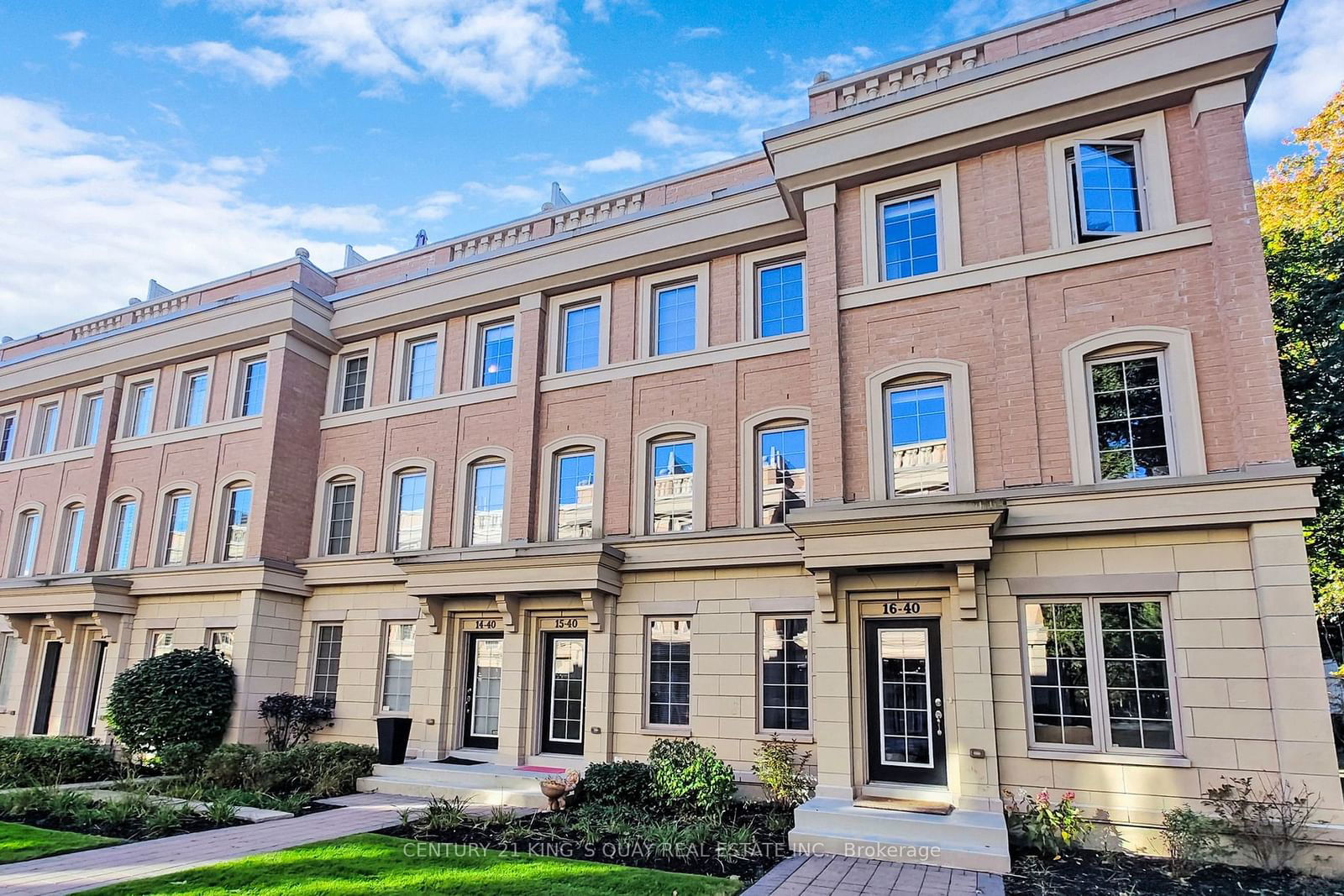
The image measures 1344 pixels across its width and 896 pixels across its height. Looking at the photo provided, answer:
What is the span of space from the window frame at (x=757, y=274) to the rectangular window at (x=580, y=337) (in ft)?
9.24

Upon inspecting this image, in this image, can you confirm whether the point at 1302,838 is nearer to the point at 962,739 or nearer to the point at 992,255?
the point at 962,739

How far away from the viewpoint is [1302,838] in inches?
320

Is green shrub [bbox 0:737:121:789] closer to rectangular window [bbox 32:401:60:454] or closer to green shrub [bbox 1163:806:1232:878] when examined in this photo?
rectangular window [bbox 32:401:60:454]

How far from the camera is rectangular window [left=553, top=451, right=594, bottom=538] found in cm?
1409

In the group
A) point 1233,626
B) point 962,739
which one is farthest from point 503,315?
point 1233,626

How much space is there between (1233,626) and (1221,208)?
4.90 m

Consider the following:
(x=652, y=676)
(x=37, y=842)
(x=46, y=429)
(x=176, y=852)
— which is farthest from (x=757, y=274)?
(x=46, y=429)

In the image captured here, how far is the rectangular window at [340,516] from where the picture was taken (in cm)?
1652

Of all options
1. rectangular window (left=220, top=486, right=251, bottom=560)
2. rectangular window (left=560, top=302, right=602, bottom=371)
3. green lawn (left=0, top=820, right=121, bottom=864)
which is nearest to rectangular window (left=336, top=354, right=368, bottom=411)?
rectangular window (left=220, top=486, right=251, bottom=560)

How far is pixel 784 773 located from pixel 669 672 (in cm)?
250

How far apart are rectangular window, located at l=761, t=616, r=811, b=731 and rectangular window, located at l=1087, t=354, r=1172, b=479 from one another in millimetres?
4574

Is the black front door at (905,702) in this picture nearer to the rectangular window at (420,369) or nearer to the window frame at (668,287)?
the window frame at (668,287)

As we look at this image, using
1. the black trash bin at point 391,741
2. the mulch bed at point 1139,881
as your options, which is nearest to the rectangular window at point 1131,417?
the mulch bed at point 1139,881

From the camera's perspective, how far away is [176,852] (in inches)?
343
